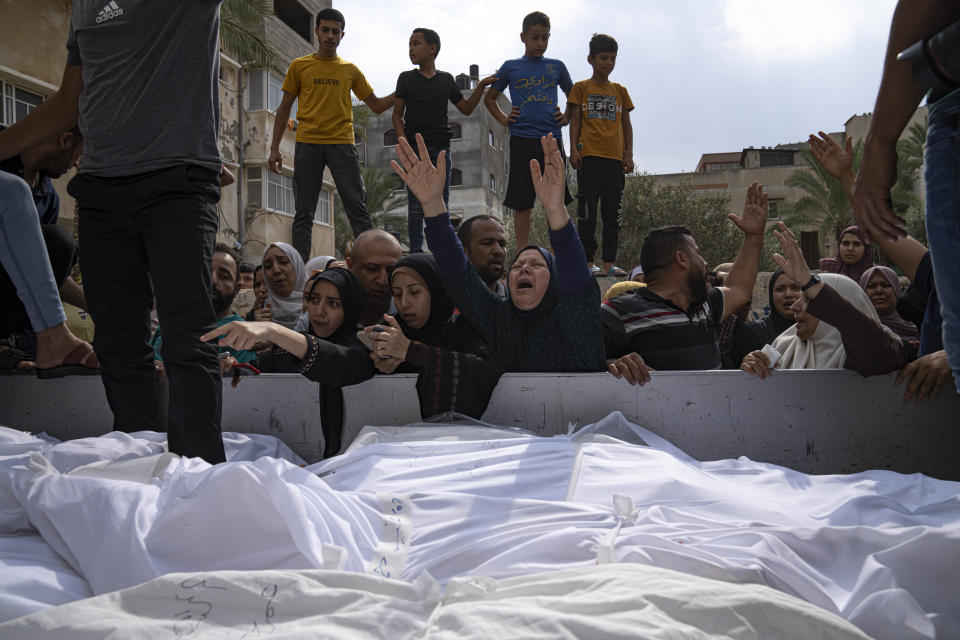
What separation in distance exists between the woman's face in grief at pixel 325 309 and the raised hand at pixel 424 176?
64cm

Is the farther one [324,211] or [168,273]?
[324,211]

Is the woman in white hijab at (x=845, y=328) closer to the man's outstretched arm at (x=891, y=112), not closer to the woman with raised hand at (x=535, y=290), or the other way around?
the woman with raised hand at (x=535, y=290)

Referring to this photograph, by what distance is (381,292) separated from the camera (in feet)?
13.2

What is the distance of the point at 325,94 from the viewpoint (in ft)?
18.6

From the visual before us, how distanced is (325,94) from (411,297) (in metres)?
3.01

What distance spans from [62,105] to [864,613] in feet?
10.4

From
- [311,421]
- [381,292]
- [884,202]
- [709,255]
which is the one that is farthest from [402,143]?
[709,255]

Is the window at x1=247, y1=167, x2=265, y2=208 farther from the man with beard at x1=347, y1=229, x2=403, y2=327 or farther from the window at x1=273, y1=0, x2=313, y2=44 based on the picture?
the man with beard at x1=347, y1=229, x2=403, y2=327

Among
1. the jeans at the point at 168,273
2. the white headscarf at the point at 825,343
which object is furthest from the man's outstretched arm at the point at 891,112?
the jeans at the point at 168,273

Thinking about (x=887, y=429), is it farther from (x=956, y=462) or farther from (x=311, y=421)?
(x=311, y=421)

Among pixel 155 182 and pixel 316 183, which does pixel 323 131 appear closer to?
pixel 316 183

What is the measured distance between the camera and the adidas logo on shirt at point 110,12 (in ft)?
8.11

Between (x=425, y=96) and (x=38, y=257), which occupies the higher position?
(x=425, y=96)

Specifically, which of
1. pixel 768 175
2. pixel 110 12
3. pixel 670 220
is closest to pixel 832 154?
pixel 110 12
